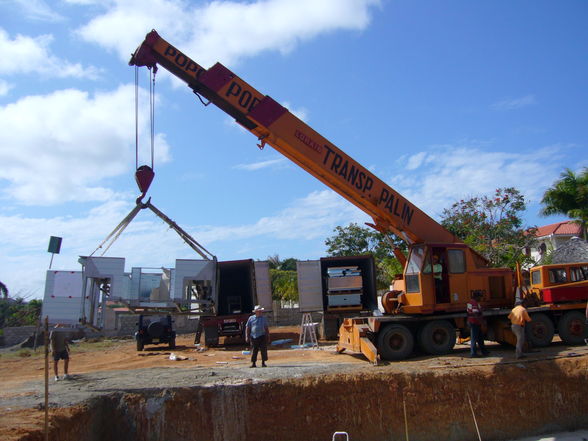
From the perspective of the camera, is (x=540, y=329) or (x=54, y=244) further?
(x=54, y=244)

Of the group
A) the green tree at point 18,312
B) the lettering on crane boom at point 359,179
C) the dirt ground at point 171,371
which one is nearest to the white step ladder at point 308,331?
the dirt ground at point 171,371

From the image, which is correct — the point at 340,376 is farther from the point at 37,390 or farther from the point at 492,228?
the point at 492,228

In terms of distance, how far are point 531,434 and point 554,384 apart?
1.23m

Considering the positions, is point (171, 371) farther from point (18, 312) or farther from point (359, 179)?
point (18, 312)

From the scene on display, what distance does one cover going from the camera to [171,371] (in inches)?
486

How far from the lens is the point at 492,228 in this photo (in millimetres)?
26906

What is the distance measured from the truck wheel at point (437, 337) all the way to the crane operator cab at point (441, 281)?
44 cm

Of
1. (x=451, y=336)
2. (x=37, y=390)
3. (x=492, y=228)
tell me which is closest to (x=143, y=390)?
(x=37, y=390)

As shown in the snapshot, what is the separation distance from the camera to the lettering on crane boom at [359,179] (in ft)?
40.5

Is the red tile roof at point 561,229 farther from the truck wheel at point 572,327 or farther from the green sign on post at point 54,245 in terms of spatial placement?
the green sign on post at point 54,245

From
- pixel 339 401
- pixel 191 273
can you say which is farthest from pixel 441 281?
pixel 191 273

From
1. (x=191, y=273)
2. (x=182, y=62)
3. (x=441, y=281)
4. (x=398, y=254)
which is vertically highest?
(x=182, y=62)

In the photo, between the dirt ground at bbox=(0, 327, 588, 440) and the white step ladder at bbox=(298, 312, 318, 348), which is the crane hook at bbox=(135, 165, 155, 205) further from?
the white step ladder at bbox=(298, 312, 318, 348)

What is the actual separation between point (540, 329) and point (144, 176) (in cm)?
1095
